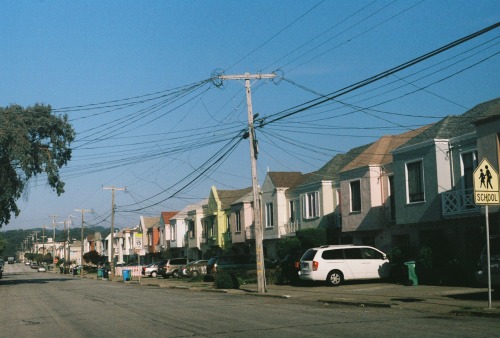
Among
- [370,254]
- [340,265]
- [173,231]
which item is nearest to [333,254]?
[340,265]

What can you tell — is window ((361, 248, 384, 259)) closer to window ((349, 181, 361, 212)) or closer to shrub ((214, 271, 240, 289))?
shrub ((214, 271, 240, 289))

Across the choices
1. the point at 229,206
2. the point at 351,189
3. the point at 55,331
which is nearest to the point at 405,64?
the point at 55,331

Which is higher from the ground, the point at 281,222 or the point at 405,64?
the point at 405,64

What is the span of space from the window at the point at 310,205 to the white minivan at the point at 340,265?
15.0 m

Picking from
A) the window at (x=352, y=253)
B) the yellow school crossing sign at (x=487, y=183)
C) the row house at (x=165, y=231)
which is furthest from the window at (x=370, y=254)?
the row house at (x=165, y=231)

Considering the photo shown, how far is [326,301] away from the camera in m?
20.7

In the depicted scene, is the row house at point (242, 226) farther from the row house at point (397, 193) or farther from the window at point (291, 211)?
the window at point (291, 211)

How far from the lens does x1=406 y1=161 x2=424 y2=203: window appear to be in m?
29.8

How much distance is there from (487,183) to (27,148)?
35678 mm

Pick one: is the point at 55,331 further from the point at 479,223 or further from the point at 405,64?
the point at 479,223

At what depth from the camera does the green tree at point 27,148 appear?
43.8m

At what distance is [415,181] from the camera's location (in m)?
30.3

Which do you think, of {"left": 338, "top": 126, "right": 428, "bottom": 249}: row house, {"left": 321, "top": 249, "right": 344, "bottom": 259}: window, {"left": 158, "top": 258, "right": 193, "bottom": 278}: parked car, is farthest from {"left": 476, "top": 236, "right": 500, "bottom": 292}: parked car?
{"left": 158, "top": 258, "right": 193, "bottom": 278}: parked car

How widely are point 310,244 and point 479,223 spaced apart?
15366 millimetres
